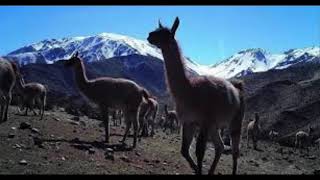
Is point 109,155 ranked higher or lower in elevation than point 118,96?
lower

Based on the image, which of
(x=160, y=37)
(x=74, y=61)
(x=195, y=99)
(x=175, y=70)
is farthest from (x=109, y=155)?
(x=74, y=61)

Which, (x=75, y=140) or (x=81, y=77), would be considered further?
(x=81, y=77)

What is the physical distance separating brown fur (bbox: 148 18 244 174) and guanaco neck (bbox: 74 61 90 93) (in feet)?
23.3

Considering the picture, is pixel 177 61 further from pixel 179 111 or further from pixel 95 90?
pixel 95 90

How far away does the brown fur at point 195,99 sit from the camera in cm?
1067

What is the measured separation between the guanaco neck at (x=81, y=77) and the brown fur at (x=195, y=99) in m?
7.11

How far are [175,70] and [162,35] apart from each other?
Result: 88cm

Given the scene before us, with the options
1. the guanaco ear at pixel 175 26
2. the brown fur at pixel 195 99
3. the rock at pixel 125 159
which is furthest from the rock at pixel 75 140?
the guanaco ear at pixel 175 26

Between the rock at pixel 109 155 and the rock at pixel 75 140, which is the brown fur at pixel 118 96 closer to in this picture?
the rock at pixel 75 140

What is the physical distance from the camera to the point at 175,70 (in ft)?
36.6

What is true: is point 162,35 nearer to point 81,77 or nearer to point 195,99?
point 195,99

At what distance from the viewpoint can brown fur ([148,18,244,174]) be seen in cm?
1067

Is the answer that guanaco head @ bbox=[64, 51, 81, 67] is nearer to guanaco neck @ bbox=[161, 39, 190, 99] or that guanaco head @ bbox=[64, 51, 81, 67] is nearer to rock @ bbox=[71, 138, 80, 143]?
rock @ bbox=[71, 138, 80, 143]
